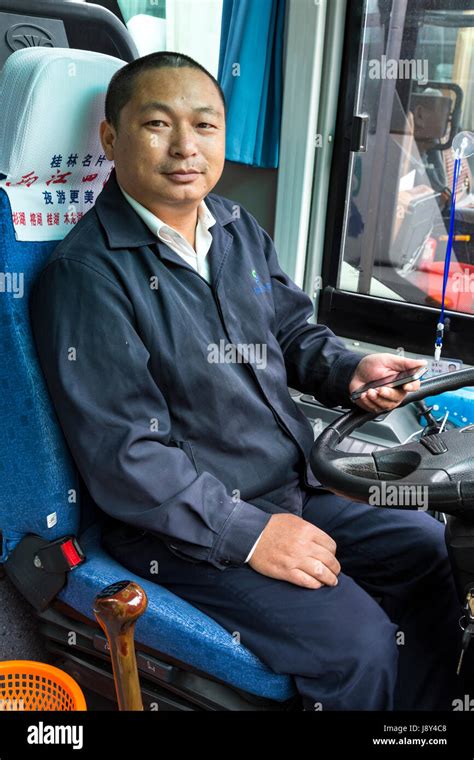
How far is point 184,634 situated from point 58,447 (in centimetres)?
35

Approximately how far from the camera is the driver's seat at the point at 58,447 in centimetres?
115

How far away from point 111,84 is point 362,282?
1.42m

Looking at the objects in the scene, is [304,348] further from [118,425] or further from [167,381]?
[118,425]

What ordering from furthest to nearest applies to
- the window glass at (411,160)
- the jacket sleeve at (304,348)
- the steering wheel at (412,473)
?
the window glass at (411,160) < the jacket sleeve at (304,348) < the steering wheel at (412,473)

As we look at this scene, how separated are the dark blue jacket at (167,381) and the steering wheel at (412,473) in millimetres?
170

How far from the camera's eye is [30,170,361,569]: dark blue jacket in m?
1.15

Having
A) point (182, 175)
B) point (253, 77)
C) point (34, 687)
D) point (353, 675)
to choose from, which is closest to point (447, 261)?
point (253, 77)

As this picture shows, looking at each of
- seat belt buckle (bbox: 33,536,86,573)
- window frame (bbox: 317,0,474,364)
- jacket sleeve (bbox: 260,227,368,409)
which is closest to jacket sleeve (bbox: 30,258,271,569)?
seat belt buckle (bbox: 33,536,86,573)

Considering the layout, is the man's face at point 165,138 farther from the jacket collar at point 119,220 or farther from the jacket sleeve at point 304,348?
the jacket sleeve at point 304,348

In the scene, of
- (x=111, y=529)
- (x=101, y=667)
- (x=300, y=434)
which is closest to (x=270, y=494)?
(x=300, y=434)

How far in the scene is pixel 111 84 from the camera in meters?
1.26

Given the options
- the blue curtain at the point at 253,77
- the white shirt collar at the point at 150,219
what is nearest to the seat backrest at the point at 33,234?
the white shirt collar at the point at 150,219

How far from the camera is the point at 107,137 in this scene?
50.4 inches

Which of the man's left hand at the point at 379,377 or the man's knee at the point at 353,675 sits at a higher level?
the man's left hand at the point at 379,377
